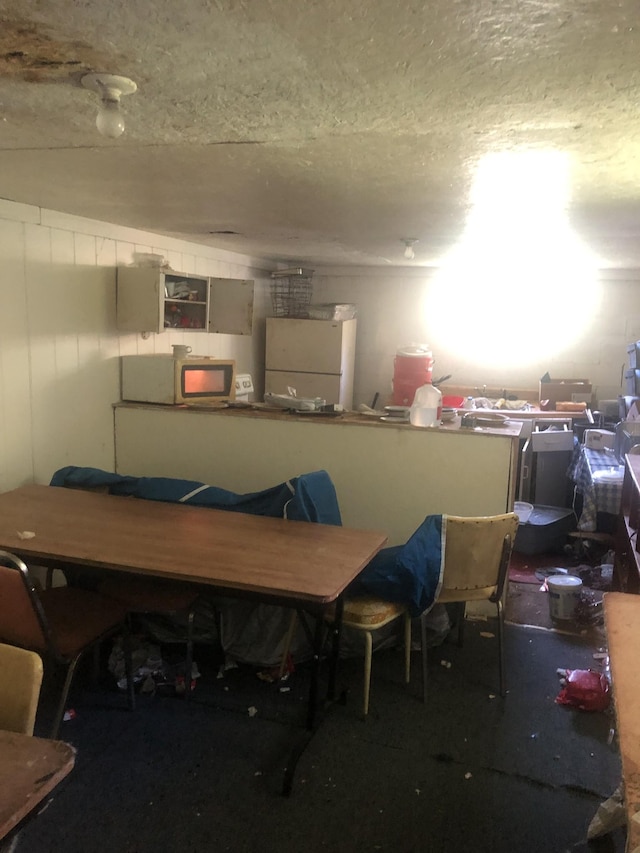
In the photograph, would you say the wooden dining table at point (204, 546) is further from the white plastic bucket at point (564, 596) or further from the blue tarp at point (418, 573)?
the white plastic bucket at point (564, 596)

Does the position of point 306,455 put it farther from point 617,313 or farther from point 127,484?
point 617,313

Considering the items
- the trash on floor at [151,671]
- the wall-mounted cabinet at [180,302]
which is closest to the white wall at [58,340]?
the wall-mounted cabinet at [180,302]

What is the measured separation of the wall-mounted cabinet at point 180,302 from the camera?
3.59 m

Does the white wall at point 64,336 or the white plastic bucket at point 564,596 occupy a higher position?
the white wall at point 64,336

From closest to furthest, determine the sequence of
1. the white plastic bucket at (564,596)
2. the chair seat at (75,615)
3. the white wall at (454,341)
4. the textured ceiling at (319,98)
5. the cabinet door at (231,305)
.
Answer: the textured ceiling at (319,98)
the chair seat at (75,615)
the white plastic bucket at (564,596)
the cabinet door at (231,305)
the white wall at (454,341)

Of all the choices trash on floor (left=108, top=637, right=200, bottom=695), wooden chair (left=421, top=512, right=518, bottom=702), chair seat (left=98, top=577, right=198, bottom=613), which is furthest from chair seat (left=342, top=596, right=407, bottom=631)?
trash on floor (left=108, top=637, right=200, bottom=695)

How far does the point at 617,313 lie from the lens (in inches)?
223

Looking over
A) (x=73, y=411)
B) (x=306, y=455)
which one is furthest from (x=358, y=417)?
(x=73, y=411)

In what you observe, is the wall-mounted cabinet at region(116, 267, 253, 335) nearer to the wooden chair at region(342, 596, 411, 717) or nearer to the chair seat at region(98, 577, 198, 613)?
the chair seat at region(98, 577, 198, 613)

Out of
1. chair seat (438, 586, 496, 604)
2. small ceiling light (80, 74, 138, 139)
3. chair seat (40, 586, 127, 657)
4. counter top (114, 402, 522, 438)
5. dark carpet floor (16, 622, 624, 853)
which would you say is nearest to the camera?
small ceiling light (80, 74, 138, 139)

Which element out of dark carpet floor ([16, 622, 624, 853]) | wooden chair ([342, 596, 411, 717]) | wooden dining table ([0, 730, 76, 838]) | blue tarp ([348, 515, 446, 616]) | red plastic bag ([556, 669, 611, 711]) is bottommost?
dark carpet floor ([16, 622, 624, 853])

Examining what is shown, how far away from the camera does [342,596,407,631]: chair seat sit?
2619 millimetres

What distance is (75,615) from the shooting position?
2514mm

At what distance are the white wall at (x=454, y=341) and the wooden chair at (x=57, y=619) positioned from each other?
156 inches
